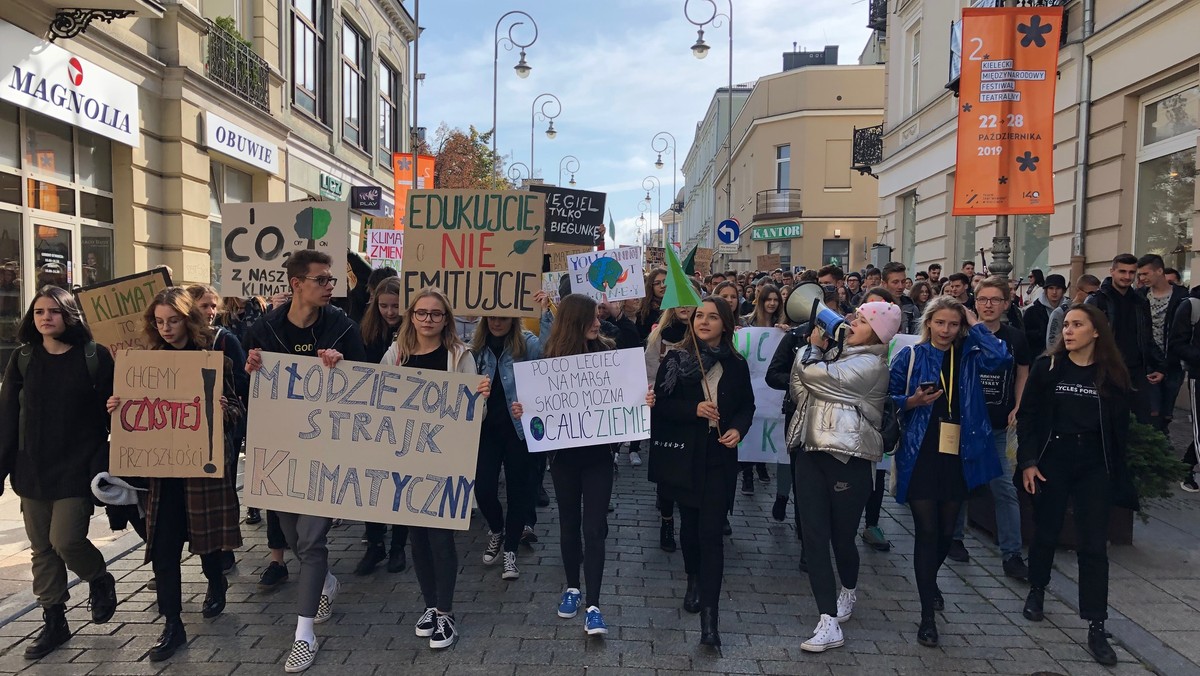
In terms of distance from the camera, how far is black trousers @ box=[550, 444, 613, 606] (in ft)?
13.6

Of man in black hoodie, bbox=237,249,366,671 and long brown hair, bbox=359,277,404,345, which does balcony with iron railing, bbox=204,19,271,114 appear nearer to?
long brown hair, bbox=359,277,404,345

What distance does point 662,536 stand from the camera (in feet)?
18.5

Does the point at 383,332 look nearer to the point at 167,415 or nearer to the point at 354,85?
the point at 167,415

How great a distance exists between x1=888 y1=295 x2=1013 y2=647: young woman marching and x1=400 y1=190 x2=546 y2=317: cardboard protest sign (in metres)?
2.35

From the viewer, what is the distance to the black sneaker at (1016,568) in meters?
4.98

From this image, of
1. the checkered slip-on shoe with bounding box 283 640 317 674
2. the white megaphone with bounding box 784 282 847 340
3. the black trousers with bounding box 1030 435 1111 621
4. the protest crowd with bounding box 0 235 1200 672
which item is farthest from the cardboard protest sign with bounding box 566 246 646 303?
the checkered slip-on shoe with bounding box 283 640 317 674

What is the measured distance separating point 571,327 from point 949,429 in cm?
218

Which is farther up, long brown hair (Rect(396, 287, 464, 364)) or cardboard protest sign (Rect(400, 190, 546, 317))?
cardboard protest sign (Rect(400, 190, 546, 317))

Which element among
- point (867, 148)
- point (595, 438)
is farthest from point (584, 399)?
point (867, 148)

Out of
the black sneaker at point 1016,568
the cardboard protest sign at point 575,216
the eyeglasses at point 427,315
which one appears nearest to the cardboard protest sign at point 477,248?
the eyeglasses at point 427,315

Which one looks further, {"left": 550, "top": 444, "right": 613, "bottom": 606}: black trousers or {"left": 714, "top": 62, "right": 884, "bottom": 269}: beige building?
{"left": 714, "top": 62, "right": 884, "bottom": 269}: beige building

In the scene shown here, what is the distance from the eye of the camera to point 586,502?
4.18 metres

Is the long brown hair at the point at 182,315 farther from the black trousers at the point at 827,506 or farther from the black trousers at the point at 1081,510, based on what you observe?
the black trousers at the point at 1081,510

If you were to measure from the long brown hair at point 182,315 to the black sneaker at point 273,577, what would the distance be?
5.02ft
